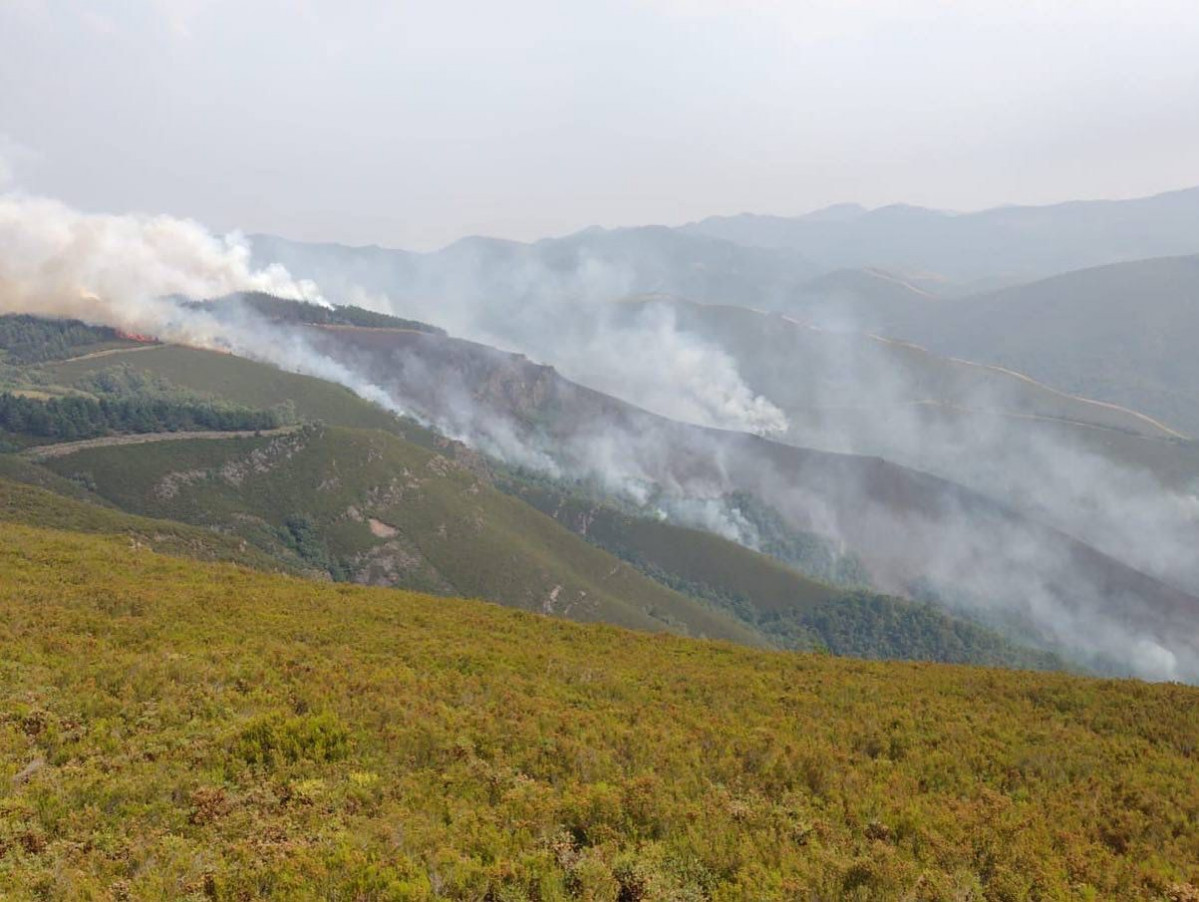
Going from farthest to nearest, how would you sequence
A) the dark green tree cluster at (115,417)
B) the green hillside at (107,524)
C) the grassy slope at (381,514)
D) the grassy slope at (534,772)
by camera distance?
the dark green tree cluster at (115,417), the grassy slope at (381,514), the green hillside at (107,524), the grassy slope at (534,772)

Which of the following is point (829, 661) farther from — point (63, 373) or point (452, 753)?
point (63, 373)

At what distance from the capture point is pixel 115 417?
142 metres

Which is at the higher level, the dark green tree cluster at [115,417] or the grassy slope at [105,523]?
the dark green tree cluster at [115,417]

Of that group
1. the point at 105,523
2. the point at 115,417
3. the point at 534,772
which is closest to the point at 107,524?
the point at 105,523

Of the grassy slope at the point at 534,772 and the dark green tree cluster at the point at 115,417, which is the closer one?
the grassy slope at the point at 534,772

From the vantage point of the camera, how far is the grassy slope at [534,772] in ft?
43.4

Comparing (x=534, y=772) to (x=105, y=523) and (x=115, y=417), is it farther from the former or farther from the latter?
(x=115, y=417)

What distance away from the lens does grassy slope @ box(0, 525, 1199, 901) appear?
13234mm

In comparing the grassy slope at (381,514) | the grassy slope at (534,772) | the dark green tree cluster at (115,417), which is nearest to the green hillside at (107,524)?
the grassy slope at (381,514)

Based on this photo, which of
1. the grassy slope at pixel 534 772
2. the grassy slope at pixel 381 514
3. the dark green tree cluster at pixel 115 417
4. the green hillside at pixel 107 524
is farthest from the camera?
the dark green tree cluster at pixel 115 417

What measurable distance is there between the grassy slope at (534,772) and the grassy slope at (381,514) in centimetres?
9635

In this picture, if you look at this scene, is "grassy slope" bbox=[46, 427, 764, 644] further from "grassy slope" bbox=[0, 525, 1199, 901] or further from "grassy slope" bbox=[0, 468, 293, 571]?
"grassy slope" bbox=[0, 525, 1199, 901]

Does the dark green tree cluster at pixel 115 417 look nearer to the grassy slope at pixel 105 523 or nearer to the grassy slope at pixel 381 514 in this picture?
the grassy slope at pixel 381 514

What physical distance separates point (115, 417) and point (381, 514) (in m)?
56.9
